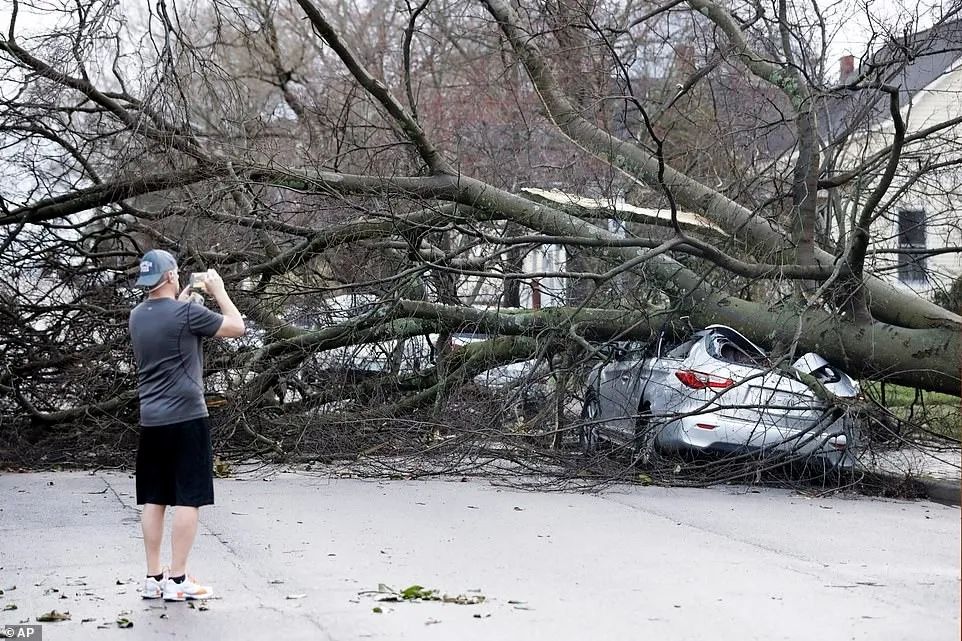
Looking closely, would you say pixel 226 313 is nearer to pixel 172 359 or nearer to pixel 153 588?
pixel 172 359

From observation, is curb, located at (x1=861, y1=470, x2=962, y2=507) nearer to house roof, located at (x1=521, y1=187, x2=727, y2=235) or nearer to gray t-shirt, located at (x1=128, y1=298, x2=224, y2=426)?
house roof, located at (x1=521, y1=187, x2=727, y2=235)

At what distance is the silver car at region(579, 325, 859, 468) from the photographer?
34.2 ft

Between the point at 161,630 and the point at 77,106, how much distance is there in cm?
910

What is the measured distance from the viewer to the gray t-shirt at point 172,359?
19.7ft

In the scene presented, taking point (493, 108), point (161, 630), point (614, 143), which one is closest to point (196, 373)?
point (161, 630)

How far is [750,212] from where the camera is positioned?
12.6 meters

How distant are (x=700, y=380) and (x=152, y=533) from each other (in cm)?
609

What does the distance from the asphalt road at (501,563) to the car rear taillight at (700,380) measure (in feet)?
3.12

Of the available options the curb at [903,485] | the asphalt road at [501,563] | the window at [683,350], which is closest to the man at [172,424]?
the asphalt road at [501,563]

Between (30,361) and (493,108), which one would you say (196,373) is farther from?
(493,108)

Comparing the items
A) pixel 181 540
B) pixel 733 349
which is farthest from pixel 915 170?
pixel 181 540

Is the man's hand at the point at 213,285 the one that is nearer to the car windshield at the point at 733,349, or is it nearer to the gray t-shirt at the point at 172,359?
the gray t-shirt at the point at 172,359

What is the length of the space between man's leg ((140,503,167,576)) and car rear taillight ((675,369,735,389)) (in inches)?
236

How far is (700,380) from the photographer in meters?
10.8
